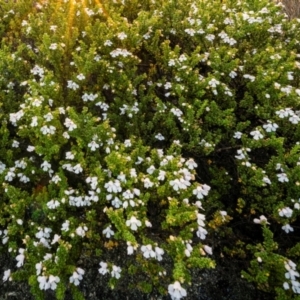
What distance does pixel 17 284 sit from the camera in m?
3.83

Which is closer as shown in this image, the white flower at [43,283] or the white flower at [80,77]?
the white flower at [43,283]

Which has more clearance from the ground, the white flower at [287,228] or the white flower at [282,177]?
the white flower at [282,177]

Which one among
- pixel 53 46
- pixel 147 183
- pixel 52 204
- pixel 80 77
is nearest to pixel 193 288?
pixel 147 183

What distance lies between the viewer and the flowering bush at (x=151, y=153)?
11.0 ft

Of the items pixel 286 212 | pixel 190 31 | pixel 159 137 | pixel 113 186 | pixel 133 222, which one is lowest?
pixel 286 212

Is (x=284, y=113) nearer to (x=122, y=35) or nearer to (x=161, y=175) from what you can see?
(x=161, y=175)

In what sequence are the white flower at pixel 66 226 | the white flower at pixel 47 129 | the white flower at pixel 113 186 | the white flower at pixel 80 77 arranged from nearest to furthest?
the white flower at pixel 113 186 < the white flower at pixel 66 226 < the white flower at pixel 47 129 < the white flower at pixel 80 77

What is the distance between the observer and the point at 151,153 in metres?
3.83

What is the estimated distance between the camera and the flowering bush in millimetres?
3365

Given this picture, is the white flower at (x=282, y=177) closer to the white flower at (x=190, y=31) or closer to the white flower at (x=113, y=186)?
the white flower at (x=113, y=186)

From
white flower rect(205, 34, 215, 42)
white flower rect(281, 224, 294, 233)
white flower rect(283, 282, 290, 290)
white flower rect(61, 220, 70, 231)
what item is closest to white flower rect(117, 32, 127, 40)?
white flower rect(205, 34, 215, 42)

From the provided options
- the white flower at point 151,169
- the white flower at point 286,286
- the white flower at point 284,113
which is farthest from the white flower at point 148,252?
the white flower at point 284,113

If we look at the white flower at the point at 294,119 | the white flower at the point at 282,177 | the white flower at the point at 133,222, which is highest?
the white flower at the point at 294,119

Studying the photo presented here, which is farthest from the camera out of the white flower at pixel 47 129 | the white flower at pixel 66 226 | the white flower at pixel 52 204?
the white flower at pixel 47 129
